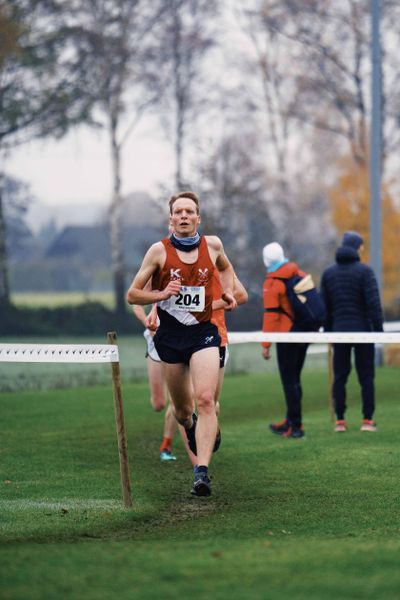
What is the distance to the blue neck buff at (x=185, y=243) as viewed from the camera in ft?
27.7

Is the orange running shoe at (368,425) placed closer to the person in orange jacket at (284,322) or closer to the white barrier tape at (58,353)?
the person in orange jacket at (284,322)

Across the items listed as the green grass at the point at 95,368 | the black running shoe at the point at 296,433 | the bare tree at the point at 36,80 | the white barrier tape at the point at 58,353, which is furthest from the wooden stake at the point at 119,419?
the bare tree at the point at 36,80

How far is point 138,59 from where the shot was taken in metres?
40.3

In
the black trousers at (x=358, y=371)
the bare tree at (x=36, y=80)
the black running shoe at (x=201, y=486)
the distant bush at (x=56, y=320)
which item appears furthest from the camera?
the distant bush at (x=56, y=320)

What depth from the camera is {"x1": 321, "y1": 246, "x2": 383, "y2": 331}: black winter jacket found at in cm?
1231

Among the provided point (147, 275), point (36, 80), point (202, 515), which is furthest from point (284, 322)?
point (36, 80)

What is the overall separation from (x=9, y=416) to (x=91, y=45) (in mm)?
24872

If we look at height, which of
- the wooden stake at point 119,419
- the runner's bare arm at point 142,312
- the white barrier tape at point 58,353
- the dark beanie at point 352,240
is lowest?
the wooden stake at point 119,419

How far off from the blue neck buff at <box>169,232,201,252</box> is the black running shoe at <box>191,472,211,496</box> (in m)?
1.51

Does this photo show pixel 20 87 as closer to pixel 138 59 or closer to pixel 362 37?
pixel 138 59

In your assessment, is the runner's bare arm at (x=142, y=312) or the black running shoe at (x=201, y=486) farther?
the runner's bare arm at (x=142, y=312)

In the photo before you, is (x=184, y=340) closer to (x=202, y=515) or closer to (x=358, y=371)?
(x=202, y=515)

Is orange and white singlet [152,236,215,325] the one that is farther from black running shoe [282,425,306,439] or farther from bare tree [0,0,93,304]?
bare tree [0,0,93,304]

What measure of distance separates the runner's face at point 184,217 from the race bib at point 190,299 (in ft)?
1.26
